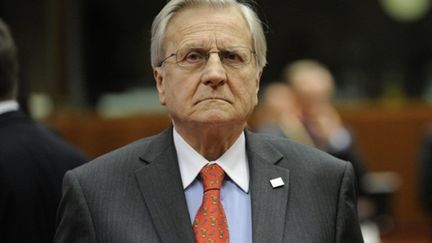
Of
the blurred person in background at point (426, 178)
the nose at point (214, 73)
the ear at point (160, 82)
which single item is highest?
the nose at point (214, 73)

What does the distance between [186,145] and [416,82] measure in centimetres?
876

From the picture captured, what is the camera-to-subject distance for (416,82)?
11.2m

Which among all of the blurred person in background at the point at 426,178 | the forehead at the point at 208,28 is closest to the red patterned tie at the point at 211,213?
the forehead at the point at 208,28

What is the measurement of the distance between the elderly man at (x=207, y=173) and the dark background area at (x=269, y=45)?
322 inches

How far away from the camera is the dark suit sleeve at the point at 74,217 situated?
263cm

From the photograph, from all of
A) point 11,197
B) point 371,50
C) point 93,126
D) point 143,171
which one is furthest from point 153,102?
point 143,171

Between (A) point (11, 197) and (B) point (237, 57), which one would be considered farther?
(A) point (11, 197)

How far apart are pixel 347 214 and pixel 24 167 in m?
1.29

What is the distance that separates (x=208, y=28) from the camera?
273 cm

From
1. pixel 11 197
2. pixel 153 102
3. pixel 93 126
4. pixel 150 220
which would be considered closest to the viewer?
pixel 150 220

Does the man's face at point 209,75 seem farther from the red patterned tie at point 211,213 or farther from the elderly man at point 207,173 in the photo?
the red patterned tie at point 211,213

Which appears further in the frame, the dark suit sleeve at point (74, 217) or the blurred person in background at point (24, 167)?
the blurred person in background at point (24, 167)

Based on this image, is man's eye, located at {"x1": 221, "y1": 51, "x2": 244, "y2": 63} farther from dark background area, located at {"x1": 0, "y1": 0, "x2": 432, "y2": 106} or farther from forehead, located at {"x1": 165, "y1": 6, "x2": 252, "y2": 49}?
dark background area, located at {"x1": 0, "y1": 0, "x2": 432, "y2": 106}

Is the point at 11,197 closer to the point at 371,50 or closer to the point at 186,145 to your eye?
the point at 186,145
